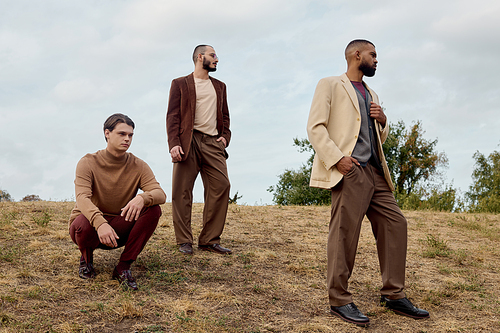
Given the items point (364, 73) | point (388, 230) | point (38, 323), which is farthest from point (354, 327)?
point (38, 323)

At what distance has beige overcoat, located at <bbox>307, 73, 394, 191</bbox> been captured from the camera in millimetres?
3766

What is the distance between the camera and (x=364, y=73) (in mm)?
4105

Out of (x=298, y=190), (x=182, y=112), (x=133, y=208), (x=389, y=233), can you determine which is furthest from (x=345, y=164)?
(x=298, y=190)

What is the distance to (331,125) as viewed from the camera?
3.93 m

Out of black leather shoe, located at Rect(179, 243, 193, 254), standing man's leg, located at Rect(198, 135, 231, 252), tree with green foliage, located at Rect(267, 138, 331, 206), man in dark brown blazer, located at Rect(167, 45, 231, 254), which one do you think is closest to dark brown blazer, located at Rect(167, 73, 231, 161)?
man in dark brown blazer, located at Rect(167, 45, 231, 254)

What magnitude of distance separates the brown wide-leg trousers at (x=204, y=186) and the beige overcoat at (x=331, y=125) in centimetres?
214

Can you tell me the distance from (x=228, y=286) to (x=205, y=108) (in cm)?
246

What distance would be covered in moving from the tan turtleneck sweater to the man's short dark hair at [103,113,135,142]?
273 millimetres

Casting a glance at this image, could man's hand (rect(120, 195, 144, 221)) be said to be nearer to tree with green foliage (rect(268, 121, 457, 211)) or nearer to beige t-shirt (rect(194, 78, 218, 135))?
beige t-shirt (rect(194, 78, 218, 135))

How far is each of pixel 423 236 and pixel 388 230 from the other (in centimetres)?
507

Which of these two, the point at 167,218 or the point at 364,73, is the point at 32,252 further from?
the point at 364,73

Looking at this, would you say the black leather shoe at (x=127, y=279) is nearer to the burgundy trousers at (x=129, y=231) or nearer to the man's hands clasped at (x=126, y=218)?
the burgundy trousers at (x=129, y=231)

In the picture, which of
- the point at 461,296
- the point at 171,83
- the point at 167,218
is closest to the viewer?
the point at 461,296

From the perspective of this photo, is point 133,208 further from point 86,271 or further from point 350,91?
point 350,91
